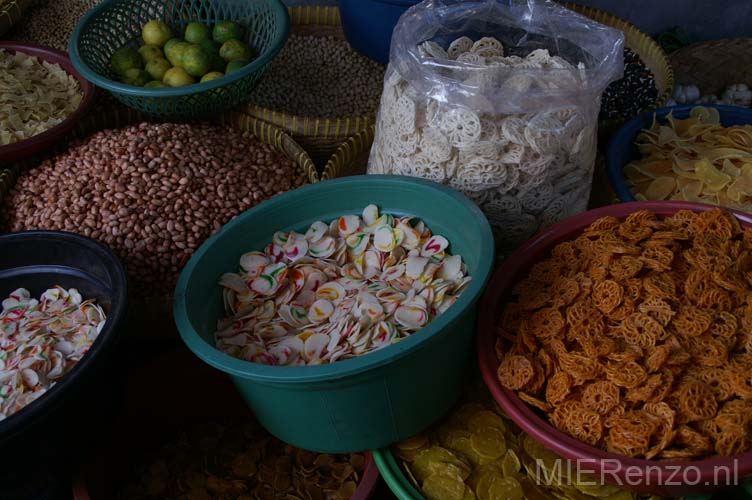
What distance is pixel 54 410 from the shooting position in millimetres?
1049

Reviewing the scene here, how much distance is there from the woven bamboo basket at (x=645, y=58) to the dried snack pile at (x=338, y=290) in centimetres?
82

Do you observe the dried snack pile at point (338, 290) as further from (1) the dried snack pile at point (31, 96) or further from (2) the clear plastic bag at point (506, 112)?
(1) the dried snack pile at point (31, 96)

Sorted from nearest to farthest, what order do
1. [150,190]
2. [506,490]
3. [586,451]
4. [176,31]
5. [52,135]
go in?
[586,451] → [506,490] → [150,190] → [52,135] → [176,31]

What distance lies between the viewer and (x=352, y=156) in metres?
1.77

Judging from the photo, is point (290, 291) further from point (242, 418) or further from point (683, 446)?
point (683, 446)

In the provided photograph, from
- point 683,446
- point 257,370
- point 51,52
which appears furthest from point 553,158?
point 51,52

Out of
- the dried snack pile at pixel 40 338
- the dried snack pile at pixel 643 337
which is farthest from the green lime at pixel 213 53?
the dried snack pile at pixel 643 337

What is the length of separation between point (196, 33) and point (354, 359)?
1384mm

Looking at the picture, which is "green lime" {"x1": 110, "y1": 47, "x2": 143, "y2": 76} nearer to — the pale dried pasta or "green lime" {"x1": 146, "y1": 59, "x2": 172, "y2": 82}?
"green lime" {"x1": 146, "y1": 59, "x2": 172, "y2": 82}

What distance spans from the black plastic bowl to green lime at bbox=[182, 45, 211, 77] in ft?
2.35

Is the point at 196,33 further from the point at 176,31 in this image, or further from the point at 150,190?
the point at 150,190

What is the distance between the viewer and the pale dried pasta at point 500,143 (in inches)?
49.1

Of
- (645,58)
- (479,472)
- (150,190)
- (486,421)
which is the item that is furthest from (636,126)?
(150,190)

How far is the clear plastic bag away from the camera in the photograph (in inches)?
49.0
